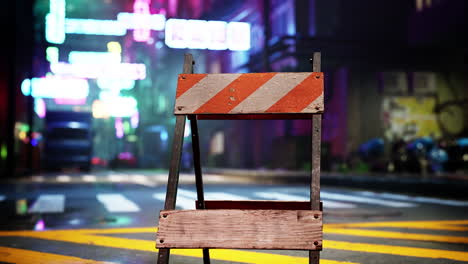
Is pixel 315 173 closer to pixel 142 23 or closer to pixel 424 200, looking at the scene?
pixel 424 200

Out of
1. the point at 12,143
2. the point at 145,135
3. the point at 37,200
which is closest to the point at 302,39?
the point at 12,143

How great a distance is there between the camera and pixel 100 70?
192ft

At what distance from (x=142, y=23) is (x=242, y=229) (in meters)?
56.6

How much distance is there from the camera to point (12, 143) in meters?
25.5

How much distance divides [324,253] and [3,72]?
2623cm

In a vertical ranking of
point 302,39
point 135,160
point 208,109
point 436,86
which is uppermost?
point 302,39

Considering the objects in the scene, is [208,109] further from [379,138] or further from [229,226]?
[379,138]

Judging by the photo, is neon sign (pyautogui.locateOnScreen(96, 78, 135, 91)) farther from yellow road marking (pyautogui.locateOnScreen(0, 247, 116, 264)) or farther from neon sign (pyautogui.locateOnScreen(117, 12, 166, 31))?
yellow road marking (pyautogui.locateOnScreen(0, 247, 116, 264))

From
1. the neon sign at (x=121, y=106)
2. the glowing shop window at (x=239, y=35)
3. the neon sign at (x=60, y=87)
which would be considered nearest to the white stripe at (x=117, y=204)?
the glowing shop window at (x=239, y=35)

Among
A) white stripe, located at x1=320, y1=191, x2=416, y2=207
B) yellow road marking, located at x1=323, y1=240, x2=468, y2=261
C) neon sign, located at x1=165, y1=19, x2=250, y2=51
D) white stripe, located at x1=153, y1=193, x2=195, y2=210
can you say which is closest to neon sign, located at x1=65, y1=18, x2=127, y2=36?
neon sign, located at x1=165, y1=19, x2=250, y2=51

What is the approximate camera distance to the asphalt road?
6074 mm

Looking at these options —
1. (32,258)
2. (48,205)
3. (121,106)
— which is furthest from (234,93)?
(121,106)

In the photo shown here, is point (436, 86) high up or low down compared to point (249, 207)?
up

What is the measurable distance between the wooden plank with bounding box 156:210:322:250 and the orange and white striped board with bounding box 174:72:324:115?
0.64 meters
